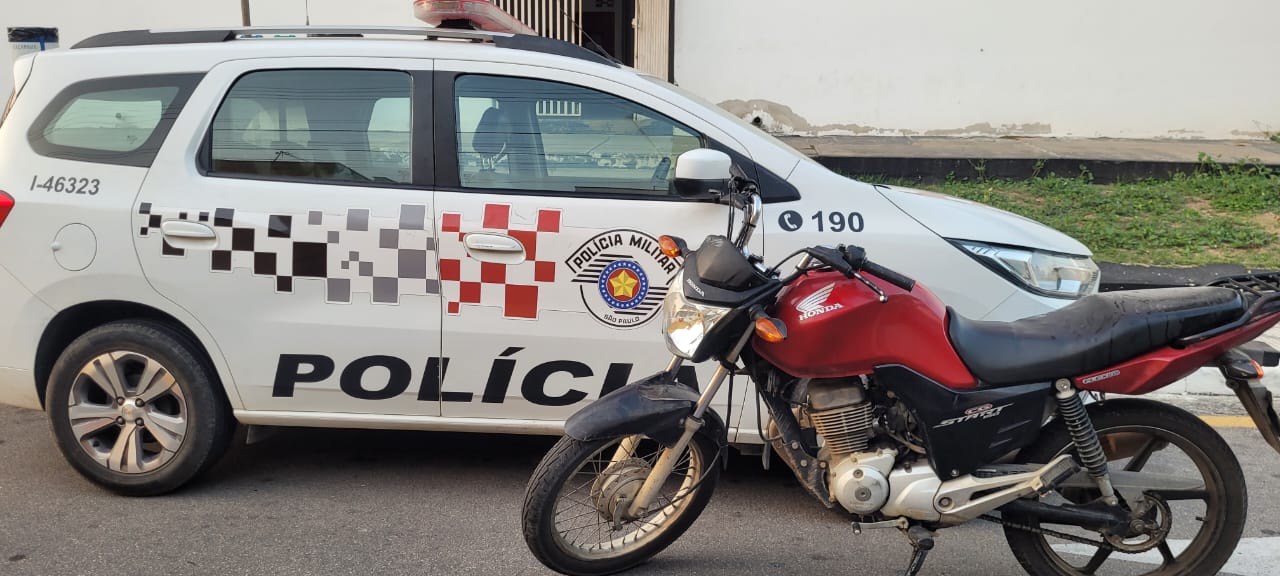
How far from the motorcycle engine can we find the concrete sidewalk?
6.44 metres

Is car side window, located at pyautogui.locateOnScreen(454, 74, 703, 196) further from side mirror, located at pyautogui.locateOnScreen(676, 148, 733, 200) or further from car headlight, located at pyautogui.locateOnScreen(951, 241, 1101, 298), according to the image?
car headlight, located at pyautogui.locateOnScreen(951, 241, 1101, 298)

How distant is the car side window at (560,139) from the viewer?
12.8ft

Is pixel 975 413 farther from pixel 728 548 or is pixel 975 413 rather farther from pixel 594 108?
pixel 594 108

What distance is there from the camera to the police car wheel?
3.88m

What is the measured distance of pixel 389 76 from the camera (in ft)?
13.1

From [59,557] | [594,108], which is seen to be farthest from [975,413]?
[59,557]

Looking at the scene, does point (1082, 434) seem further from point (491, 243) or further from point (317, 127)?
point (317, 127)

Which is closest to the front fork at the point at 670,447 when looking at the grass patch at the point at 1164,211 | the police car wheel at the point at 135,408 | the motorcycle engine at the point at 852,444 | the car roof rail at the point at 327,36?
the motorcycle engine at the point at 852,444

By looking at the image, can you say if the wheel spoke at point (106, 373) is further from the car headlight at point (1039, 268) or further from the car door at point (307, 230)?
the car headlight at point (1039, 268)

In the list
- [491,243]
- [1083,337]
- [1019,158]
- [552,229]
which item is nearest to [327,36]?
[491,243]

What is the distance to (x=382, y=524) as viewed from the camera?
383cm

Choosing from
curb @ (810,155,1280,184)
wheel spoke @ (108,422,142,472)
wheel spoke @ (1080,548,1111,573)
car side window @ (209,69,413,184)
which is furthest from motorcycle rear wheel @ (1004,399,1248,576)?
curb @ (810,155,1280,184)

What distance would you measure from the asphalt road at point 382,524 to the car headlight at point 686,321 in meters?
0.92

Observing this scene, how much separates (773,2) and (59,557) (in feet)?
27.8
